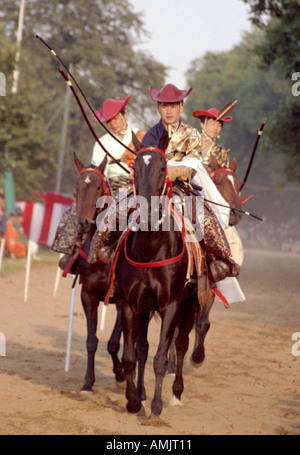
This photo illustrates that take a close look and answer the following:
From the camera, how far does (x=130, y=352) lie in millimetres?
7109

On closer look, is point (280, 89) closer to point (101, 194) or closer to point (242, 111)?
point (242, 111)

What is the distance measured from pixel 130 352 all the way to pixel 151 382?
2010 mm

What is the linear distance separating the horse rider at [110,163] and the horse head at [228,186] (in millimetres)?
1304

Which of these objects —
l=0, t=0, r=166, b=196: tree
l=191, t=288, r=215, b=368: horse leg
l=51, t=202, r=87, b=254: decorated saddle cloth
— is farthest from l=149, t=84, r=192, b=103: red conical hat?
l=0, t=0, r=166, b=196: tree

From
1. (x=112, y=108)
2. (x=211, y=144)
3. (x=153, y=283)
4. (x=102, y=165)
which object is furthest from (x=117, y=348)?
(x=211, y=144)

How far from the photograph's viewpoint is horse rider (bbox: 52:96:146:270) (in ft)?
28.8

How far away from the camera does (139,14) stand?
48.5m

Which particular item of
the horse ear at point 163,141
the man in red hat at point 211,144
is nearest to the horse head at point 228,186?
the man in red hat at point 211,144

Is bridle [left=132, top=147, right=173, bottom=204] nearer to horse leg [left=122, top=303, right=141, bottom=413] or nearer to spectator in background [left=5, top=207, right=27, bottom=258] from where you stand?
horse leg [left=122, top=303, right=141, bottom=413]

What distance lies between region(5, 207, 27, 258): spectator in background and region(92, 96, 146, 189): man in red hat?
17.7m

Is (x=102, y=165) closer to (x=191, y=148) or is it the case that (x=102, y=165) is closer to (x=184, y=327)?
(x=191, y=148)

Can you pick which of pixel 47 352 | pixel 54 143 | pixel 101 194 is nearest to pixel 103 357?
pixel 47 352

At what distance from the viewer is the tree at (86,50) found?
4597cm
